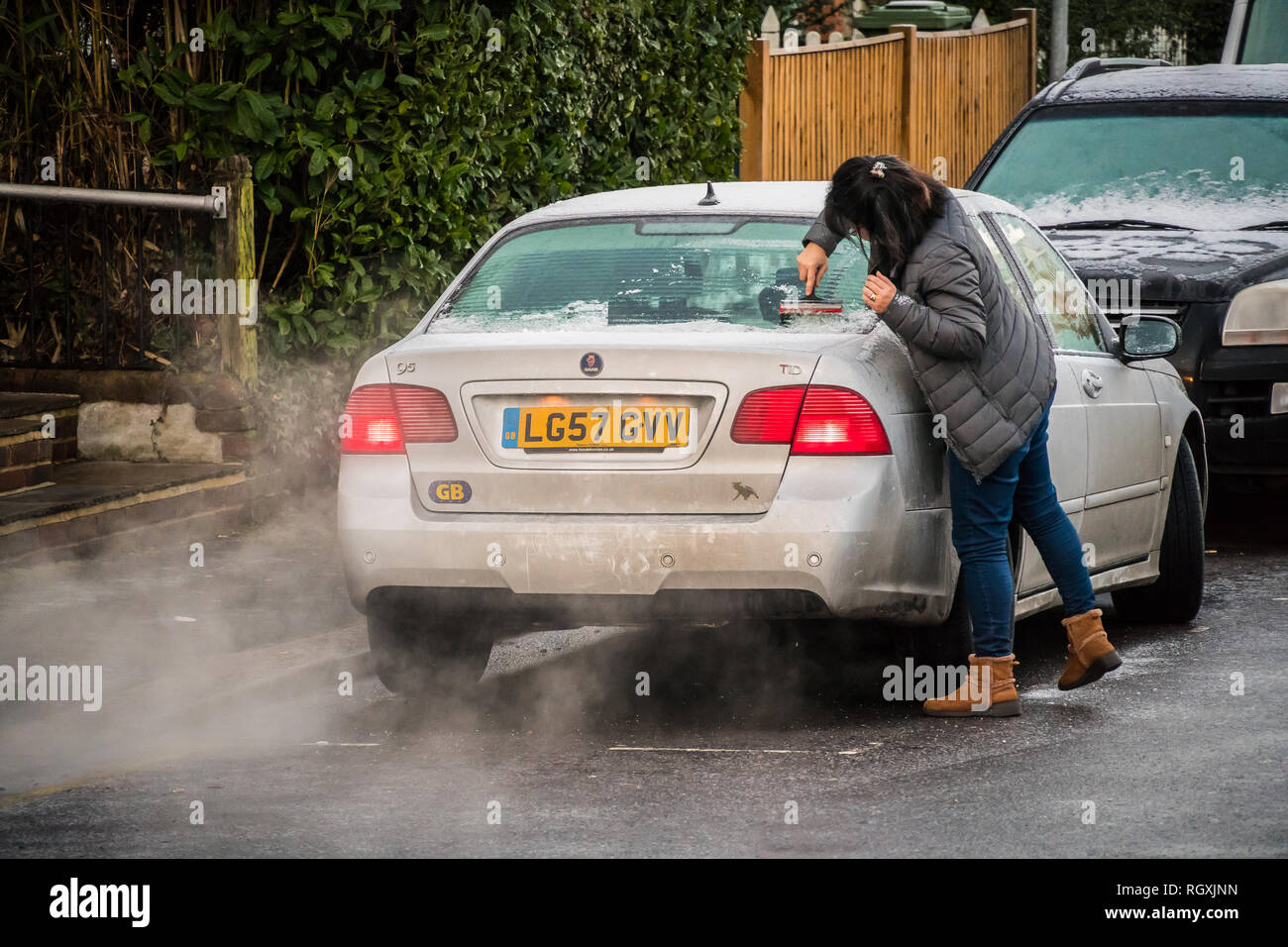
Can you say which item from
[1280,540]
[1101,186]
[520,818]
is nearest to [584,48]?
[1101,186]

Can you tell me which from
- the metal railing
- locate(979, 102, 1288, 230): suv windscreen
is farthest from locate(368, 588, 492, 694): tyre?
locate(979, 102, 1288, 230): suv windscreen

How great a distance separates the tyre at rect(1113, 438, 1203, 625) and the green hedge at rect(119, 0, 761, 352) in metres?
3.92

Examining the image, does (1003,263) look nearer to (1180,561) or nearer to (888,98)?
(1180,561)

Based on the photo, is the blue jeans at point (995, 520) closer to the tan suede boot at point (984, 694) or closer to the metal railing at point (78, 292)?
the tan suede boot at point (984, 694)

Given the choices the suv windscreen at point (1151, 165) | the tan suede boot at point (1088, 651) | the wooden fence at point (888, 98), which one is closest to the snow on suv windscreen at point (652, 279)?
the tan suede boot at point (1088, 651)

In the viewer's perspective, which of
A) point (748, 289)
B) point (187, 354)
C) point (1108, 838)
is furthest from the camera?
point (187, 354)

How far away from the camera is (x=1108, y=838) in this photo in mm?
4934

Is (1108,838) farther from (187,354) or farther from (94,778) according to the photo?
(187,354)

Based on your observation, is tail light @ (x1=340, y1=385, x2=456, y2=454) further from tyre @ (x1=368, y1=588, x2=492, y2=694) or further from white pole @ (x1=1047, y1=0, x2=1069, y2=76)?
white pole @ (x1=1047, y1=0, x2=1069, y2=76)

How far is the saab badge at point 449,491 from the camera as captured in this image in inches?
236

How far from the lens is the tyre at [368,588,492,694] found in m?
6.12

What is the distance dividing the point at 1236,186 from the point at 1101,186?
66 cm

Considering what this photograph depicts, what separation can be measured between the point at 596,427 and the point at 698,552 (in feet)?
1.47

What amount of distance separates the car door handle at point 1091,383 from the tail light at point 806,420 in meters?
1.56
